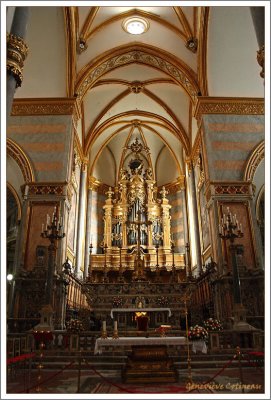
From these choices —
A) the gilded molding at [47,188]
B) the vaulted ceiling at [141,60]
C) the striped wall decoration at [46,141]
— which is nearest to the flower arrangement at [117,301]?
the gilded molding at [47,188]

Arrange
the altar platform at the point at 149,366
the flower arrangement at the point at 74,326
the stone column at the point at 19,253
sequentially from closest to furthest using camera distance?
the altar platform at the point at 149,366
the flower arrangement at the point at 74,326
the stone column at the point at 19,253

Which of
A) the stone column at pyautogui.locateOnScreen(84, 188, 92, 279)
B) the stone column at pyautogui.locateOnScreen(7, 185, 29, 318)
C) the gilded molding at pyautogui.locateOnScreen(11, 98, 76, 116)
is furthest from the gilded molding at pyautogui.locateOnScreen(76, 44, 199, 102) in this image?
the stone column at pyautogui.locateOnScreen(84, 188, 92, 279)

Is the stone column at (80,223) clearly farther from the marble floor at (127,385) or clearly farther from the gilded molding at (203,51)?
the marble floor at (127,385)

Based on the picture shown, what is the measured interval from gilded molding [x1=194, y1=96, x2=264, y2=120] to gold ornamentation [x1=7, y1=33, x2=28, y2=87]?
33.5 feet

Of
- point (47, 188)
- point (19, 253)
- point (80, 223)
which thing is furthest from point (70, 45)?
point (80, 223)

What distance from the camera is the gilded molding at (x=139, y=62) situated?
15.3m

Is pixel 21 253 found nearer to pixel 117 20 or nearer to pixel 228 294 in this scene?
pixel 228 294

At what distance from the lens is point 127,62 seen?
1678 centimetres

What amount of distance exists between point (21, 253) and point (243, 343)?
25.9 ft

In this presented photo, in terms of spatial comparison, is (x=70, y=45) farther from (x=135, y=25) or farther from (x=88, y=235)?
(x=88, y=235)

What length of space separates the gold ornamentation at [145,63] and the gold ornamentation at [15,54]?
32.9 ft

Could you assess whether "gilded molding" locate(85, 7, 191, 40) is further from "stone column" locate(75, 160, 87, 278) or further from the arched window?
the arched window

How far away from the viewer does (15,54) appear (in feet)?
16.8

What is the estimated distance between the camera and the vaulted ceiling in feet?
43.3
